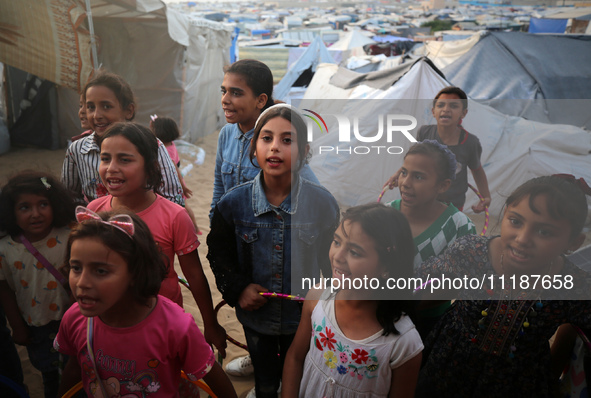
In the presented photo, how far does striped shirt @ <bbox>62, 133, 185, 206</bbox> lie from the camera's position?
7.45ft

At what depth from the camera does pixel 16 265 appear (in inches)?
75.0

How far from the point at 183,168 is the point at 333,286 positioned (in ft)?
21.1

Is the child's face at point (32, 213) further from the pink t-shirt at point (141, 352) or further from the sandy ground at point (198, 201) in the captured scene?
the pink t-shirt at point (141, 352)

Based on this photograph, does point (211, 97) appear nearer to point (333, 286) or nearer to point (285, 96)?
point (285, 96)

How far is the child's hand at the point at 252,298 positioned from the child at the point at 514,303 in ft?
2.22

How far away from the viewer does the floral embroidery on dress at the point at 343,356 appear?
54.0 inches

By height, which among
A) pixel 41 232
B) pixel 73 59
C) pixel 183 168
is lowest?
pixel 183 168

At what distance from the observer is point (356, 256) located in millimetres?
1357

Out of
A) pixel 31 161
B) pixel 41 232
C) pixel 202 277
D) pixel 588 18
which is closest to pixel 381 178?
pixel 202 277

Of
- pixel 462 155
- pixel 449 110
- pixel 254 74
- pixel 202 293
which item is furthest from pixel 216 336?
pixel 449 110

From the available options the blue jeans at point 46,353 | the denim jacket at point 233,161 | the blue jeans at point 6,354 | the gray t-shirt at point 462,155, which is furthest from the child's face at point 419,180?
the blue jeans at point 6,354

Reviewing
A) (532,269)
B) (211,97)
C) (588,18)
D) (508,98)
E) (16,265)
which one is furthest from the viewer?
(588,18)

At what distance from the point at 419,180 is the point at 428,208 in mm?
138

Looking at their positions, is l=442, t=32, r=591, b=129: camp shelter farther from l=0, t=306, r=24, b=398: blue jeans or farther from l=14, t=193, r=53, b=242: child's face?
l=0, t=306, r=24, b=398: blue jeans
